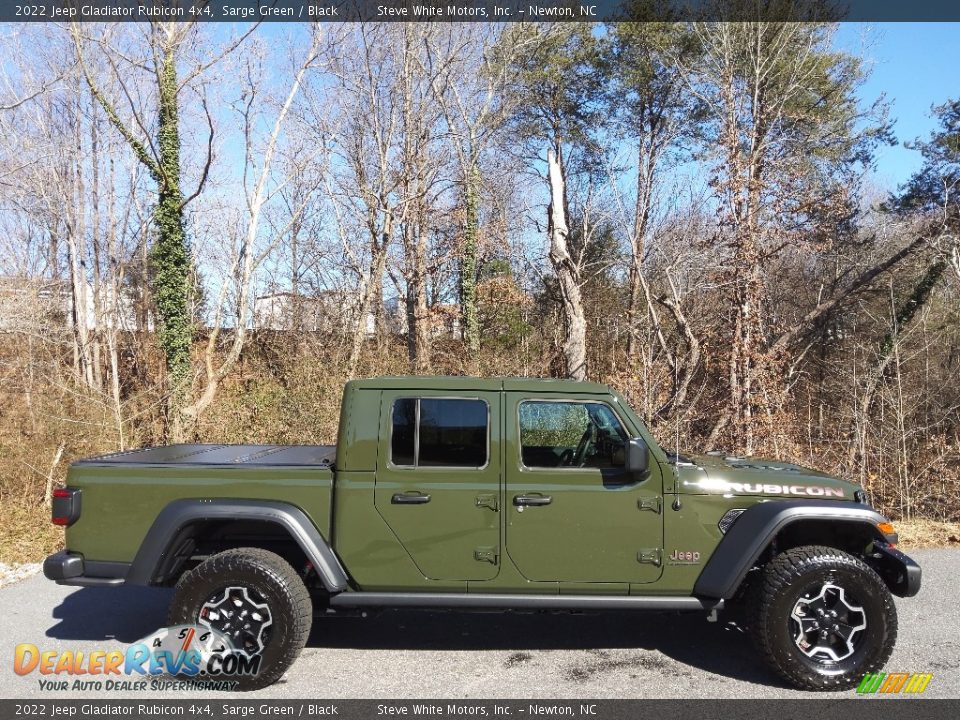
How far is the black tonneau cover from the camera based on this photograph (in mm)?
4395

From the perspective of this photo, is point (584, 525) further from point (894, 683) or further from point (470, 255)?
point (470, 255)

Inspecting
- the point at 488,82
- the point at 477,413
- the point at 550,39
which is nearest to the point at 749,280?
the point at 477,413

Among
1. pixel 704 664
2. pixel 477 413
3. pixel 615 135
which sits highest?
pixel 615 135

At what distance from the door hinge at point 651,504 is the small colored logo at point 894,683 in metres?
1.49

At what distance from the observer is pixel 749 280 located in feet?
39.7

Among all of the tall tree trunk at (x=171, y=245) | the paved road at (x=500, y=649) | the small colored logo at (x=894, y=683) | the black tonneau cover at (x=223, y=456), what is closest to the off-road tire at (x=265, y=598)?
the paved road at (x=500, y=649)

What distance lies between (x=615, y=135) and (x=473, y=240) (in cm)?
768

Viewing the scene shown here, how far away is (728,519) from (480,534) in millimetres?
1474

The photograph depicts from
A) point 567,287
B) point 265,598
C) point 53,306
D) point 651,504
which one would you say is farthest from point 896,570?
point 53,306

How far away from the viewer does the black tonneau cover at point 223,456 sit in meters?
4.39

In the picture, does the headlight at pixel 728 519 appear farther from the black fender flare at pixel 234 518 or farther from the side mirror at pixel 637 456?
the black fender flare at pixel 234 518

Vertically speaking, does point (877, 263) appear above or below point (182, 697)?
above

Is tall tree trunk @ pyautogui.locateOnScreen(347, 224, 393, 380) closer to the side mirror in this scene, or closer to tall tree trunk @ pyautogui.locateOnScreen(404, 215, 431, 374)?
tall tree trunk @ pyautogui.locateOnScreen(404, 215, 431, 374)

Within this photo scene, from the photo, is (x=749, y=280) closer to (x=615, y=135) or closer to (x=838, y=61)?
(x=838, y=61)
